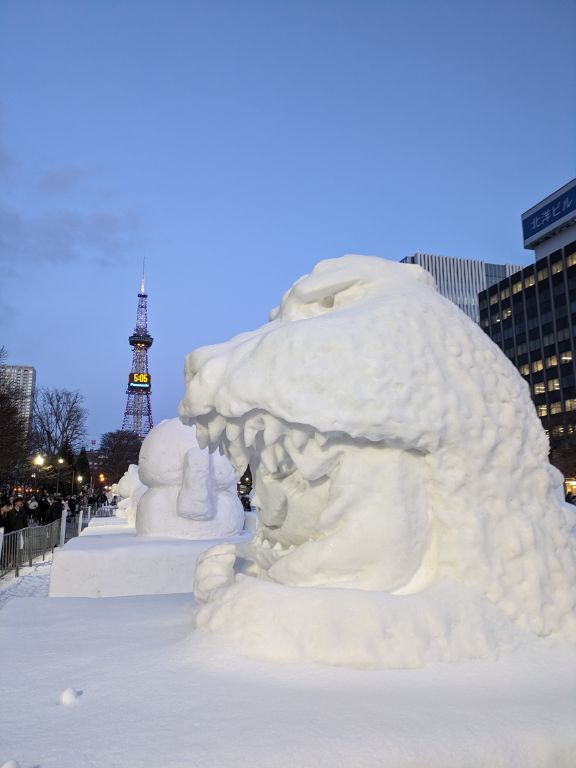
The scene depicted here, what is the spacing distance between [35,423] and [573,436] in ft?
109

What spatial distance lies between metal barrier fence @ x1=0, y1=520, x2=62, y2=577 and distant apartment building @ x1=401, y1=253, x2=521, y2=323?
91932 mm

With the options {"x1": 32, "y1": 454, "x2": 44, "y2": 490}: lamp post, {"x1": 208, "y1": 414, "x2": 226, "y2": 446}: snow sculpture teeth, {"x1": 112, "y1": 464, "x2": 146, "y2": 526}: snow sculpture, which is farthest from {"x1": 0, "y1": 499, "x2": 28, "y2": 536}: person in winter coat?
{"x1": 32, "y1": 454, "x2": 44, "y2": 490}: lamp post

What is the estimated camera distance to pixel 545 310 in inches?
2172

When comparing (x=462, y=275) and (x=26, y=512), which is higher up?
(x=462, y=275)

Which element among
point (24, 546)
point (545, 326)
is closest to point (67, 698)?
point (24, 546)

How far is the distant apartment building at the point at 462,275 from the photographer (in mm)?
100000

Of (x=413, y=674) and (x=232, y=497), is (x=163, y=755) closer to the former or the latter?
(x=413, y=674)

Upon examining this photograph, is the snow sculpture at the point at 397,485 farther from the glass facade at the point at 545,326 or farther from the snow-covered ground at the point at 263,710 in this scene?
the glass facade at the point at 545,326

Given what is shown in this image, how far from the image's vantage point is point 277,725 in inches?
82.0

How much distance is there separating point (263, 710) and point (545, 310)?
58.3m

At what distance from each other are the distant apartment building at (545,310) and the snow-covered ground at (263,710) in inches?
1963

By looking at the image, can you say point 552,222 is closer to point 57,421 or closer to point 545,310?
point 545,310

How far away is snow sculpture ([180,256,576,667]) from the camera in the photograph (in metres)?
2.87

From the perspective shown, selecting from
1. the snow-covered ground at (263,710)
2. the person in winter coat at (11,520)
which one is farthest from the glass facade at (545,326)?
the snow-covered ground at (263,710)
